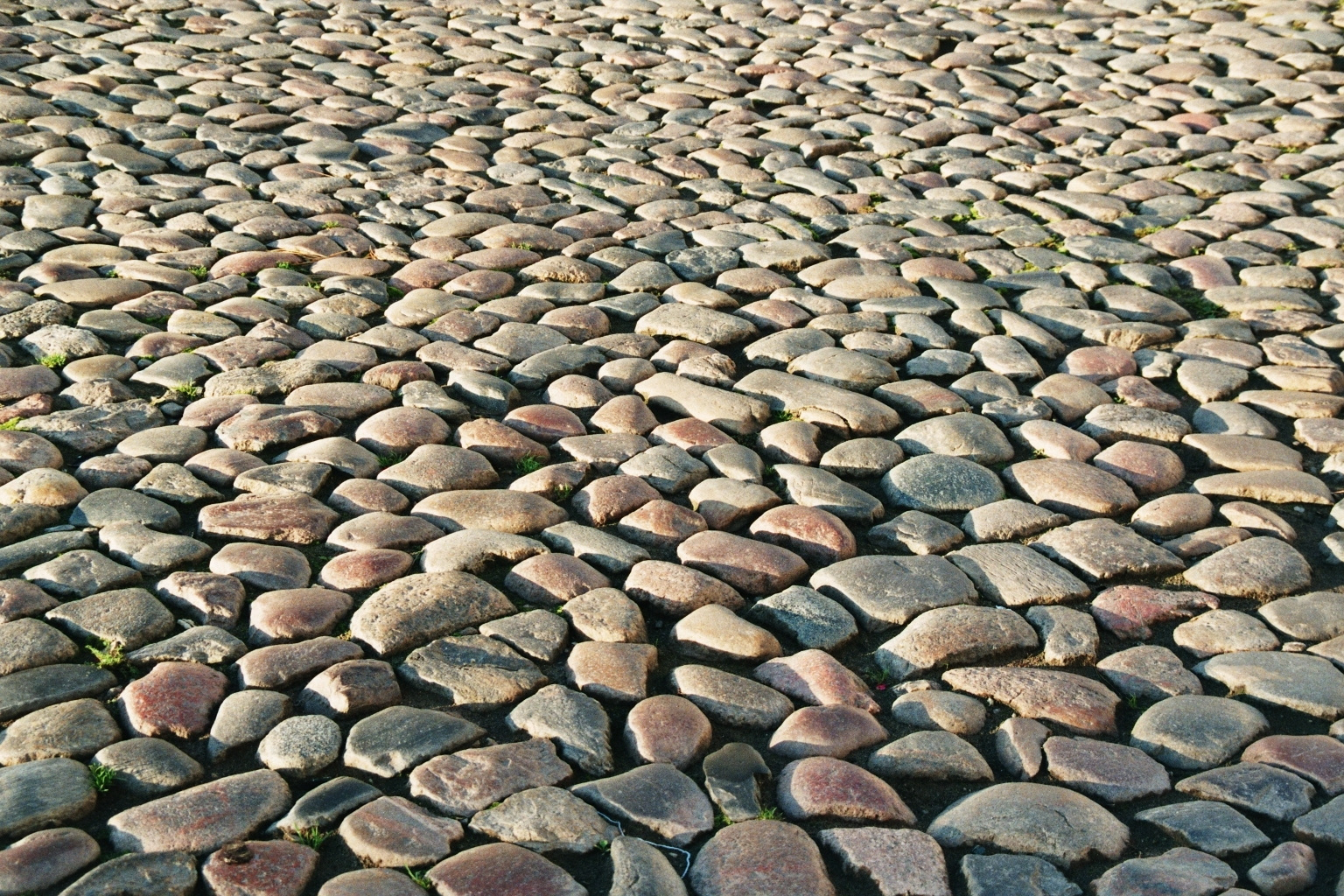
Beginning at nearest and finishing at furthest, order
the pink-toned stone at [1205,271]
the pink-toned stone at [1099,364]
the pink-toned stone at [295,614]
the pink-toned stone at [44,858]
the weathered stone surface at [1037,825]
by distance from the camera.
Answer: the pink-toned stone at [44,858] → the weathered stone surface at [1037,825] → the pink-toned stone at [295,614] → the pink-toned stone at [1099,364] → the pink-toned stone at [1205,271]

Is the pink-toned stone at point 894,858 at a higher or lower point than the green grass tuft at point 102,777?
higher

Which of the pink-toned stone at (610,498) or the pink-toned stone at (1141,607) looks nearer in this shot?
the pink-toned stone at (1141,607)

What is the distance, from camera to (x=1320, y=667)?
2467mm

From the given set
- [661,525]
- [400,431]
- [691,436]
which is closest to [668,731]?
[661,525]

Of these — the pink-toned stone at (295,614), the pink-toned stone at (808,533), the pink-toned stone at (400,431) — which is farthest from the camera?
the pink-toned stone at (400,431)


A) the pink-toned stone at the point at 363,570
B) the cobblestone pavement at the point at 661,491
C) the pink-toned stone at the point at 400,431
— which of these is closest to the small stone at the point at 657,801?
the cobblestone pavement at the point at 661,491

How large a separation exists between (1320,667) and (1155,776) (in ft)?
1.64

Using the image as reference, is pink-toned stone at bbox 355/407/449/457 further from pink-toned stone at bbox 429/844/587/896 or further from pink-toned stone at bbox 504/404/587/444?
pink-toned stone at bbox 429/844/587/896

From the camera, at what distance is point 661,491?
2.99 m

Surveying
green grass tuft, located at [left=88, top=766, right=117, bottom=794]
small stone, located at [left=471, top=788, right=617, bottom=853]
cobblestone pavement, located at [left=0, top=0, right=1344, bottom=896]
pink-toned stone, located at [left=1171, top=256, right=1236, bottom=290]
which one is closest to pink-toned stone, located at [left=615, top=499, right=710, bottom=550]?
cobblestone pavement, located at [left=0, top=0, right=1344, bottom=896]

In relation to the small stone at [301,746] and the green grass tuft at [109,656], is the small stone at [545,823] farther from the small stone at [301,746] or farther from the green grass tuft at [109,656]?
the green grass tuft at [109,656]

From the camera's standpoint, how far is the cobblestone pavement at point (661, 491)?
2070 mm

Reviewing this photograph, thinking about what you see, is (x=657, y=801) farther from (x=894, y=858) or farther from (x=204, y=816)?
(x=204, y=816)

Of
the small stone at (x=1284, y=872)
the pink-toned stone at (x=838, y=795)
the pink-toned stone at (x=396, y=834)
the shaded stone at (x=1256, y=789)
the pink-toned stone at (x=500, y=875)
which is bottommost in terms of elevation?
the pink-toned stone at (x=396, y=834)
